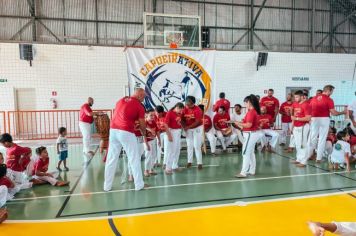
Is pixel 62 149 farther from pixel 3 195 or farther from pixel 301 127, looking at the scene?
pixel 301 127

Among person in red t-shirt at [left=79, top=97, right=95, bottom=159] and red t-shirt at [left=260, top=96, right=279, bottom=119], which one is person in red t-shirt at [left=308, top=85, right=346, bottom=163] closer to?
red t-shirt at [left=260, top=96, right=279, bottom=119]

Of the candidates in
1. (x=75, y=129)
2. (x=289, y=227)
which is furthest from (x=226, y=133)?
(x=75, y=129)

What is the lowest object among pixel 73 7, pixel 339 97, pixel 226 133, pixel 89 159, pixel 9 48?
pixel 89 159

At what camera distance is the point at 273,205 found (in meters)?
5.07

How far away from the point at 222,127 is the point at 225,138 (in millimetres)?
451

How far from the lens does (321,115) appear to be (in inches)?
318

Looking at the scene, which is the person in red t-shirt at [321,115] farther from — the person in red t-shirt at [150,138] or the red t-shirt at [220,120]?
the person in red t-shirt at [150,138]

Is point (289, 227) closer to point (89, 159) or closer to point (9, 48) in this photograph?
point (89, 159)

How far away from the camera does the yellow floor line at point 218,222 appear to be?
163 inches

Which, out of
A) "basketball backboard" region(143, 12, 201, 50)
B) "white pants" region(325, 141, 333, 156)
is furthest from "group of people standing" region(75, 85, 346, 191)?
"basketball backboard" region(143, 12, 201, 50)

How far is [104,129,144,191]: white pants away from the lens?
580 cm

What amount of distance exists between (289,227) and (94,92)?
44.7 feet

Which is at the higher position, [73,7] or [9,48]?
[73,7]

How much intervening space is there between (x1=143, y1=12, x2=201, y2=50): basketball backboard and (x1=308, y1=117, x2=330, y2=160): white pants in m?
4.52
